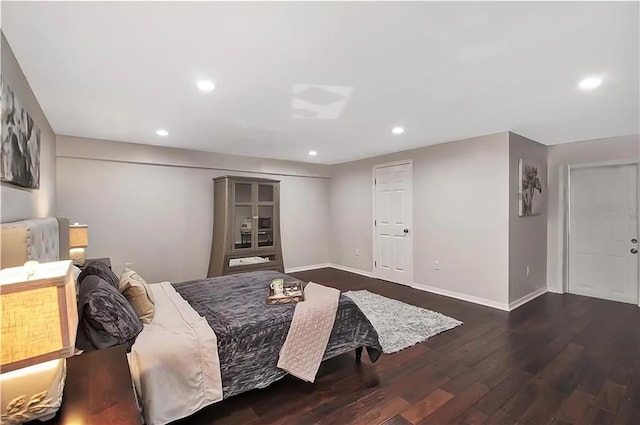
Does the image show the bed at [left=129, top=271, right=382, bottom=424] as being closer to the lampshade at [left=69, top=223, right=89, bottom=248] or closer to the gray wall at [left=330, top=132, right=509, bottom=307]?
the lampshade at [left=69, top=223, right=89, bottom=248]

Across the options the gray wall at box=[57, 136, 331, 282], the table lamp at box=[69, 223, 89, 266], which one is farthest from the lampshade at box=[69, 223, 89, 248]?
the gray wall at box=[57, 136, 331, 282]

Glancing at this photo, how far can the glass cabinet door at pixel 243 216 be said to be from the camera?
486 cm

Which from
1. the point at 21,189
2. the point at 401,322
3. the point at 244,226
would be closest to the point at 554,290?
the point at 401,322

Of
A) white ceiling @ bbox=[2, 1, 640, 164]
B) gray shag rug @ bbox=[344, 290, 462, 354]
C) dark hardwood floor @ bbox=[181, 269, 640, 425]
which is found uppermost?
white ceiling @ bbox=[2, 1, 640, 164]

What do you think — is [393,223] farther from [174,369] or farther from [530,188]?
[174,369]

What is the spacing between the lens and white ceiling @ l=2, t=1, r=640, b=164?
151 centimetres

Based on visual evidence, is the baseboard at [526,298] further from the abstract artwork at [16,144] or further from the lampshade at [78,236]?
the lampshade at [78,236]

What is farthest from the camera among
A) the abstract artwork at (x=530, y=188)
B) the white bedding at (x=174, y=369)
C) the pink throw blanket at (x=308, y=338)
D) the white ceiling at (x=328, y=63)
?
the abstract artwork at (x=530, y=188)

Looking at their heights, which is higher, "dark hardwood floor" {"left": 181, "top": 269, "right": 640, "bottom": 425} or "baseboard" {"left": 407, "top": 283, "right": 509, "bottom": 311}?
"baseboard" {"left": 407, "top": 283, "right": 509, "bottom": 311}

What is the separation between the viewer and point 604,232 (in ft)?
14.0

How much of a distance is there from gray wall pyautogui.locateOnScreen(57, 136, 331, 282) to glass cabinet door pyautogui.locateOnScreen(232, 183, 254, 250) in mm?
565

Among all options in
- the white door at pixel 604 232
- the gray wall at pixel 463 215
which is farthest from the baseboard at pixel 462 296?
the white door at pixel 604 232

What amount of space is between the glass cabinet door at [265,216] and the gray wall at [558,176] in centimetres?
439

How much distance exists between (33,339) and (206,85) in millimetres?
1989
